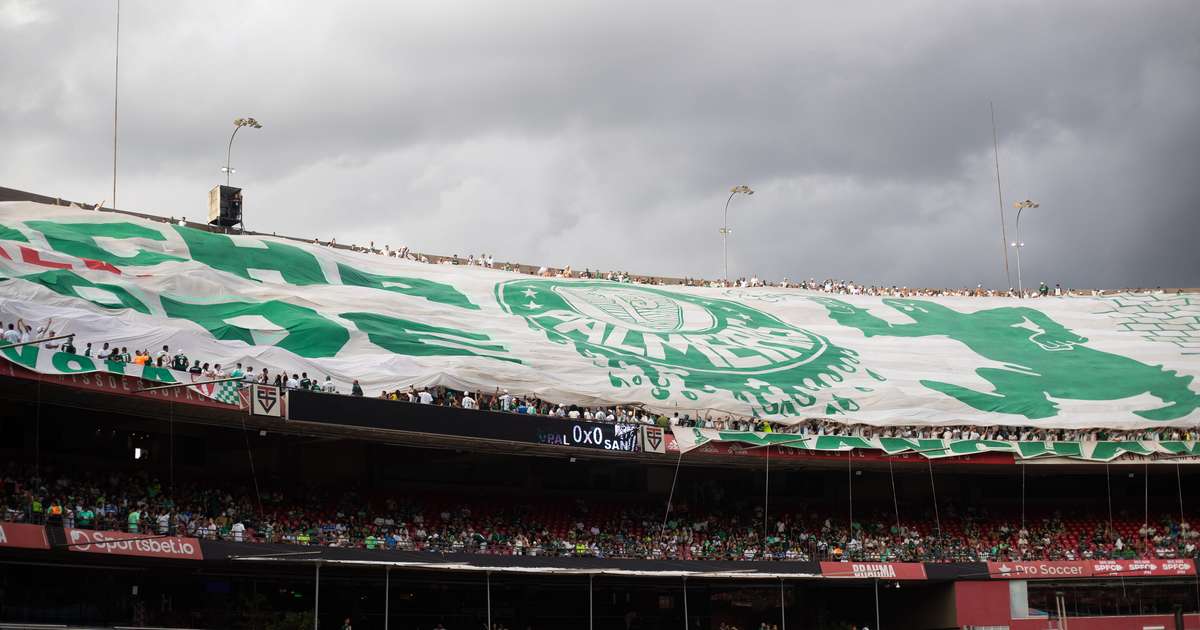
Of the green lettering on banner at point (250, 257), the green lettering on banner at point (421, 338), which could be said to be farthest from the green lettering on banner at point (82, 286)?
the green lettering on banner at point (421, 338)

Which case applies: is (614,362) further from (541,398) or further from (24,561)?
(24,561)

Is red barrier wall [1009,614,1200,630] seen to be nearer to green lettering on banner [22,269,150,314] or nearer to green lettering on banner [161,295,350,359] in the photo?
green lettering on banner [161,295,350,359]

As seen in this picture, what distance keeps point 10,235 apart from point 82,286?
485 cm

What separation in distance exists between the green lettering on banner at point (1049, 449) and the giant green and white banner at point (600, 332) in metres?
2.16

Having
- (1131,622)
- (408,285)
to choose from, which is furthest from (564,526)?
(1131,622)

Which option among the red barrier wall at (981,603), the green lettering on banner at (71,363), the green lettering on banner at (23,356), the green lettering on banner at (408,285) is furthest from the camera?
the green lettering on banner at (408,285)

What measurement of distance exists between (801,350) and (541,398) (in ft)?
55.6

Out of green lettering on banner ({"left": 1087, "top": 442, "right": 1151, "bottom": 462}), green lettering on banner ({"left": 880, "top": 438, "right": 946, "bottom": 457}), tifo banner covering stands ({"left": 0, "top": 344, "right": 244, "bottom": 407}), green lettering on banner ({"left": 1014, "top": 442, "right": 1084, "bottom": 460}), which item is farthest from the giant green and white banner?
tifo banner covering stands ({"left": 0, "top": 344, "right": 244, "bottom": 407})

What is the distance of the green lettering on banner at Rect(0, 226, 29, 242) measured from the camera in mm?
50575

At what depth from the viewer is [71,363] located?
38969 millimetres

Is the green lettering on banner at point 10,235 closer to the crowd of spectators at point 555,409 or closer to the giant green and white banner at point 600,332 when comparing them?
the giant green and white banner at point 600,332

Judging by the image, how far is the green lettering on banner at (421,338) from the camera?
54188mm

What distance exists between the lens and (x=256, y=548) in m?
42.4

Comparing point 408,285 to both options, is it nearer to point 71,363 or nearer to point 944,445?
point 71,363
